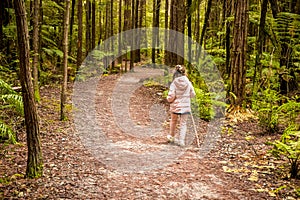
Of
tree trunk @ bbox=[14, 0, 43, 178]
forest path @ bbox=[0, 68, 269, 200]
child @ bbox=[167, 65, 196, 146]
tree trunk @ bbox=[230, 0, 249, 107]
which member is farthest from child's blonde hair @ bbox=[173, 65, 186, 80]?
tree trunk @ bbox=[14, 0, 43, 178]

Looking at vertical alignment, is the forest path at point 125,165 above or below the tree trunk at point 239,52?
below

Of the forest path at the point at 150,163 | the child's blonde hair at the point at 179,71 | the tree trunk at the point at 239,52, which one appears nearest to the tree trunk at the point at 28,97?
the forest path at the point at 150,163

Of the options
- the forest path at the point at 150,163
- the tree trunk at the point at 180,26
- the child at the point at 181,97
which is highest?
the tree trunk at the point at 180,26

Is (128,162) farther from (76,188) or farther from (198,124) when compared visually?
(198,124)

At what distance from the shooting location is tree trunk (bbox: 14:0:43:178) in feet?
13.5

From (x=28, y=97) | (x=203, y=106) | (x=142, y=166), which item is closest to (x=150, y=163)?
(x=142, y=166)

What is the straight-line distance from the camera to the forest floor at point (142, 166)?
4506mm

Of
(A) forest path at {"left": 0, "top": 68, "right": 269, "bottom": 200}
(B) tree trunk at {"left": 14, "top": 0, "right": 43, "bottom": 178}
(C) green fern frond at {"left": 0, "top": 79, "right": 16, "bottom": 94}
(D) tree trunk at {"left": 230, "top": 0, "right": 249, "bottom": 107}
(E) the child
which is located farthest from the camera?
(D) tree trunk at {"left": 230, "top": 0, "right": 249, "bottom": 107}

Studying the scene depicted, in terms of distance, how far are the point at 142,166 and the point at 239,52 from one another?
5676 millimetres

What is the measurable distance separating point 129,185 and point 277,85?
8.73 m

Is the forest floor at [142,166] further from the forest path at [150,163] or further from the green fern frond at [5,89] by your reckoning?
the green fern frond at [5,89]

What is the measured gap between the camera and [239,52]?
31.6ft

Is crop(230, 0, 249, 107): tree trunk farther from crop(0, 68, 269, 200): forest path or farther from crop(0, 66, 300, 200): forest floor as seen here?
crop(0, 68, 269, 200): forest path

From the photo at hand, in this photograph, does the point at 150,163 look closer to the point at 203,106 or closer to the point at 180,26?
the point at 203,106
